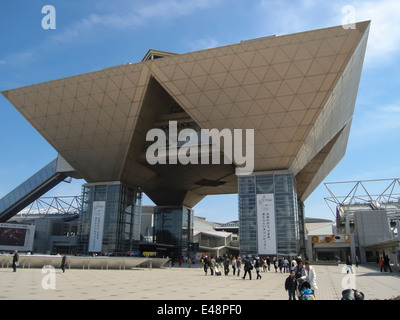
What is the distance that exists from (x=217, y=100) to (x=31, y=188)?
3543 centimetres

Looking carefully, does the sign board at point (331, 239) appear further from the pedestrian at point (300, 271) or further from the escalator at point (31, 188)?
the pedestrian at point (300, 271)

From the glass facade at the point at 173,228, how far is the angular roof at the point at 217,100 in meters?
18.8

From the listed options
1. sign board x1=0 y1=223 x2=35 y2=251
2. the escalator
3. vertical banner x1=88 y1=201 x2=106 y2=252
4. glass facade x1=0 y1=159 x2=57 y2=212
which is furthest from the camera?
glass facade x1=0 y1=159 x2=57 y2=212

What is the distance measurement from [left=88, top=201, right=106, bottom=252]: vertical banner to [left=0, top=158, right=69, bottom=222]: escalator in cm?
1068

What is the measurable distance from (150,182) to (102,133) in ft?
54.1

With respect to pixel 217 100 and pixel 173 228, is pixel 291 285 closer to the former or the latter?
pixel 217 100

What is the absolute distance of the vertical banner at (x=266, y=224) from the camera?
3750 centimetres

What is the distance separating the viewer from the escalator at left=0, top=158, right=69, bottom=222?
53719mm

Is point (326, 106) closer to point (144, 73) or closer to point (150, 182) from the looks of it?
point (144, 73)

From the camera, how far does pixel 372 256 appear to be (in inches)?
2185
